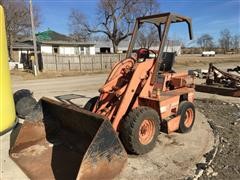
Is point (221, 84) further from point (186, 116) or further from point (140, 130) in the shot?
point (140, 130)

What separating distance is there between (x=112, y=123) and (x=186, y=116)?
2.03 meters

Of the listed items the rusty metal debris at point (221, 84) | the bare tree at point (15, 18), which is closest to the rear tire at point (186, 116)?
the rusty metal debris at point (221, 84)

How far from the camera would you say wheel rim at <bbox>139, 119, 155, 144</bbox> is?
464 centimetres

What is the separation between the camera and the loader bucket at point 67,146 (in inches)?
144

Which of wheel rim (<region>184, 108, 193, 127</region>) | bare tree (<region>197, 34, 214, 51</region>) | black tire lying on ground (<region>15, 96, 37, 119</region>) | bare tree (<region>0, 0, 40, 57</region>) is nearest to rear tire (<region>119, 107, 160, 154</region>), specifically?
wheel rim (<region>184, 108, 193, 127</region>)

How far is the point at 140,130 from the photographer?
4.59 m

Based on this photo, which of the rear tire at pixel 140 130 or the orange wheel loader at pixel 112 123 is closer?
the orange wheel loader at pixel 112 123

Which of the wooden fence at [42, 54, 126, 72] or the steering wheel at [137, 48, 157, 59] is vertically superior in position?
the steering wheel at [137, 48, 157, 59]

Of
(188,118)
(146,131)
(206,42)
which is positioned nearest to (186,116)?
(188,118)

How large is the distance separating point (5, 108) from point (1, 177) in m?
2.07

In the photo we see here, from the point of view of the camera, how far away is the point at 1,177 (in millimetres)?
4000

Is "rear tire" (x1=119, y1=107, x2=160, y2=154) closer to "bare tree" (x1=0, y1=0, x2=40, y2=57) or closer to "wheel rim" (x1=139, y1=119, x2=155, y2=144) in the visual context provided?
"wheel rim" (x1=139, y1=119, x2=155, y2=144)

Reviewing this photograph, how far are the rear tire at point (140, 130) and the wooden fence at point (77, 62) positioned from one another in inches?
785

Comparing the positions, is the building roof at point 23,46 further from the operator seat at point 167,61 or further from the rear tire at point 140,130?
the rear tire at point 140,130
